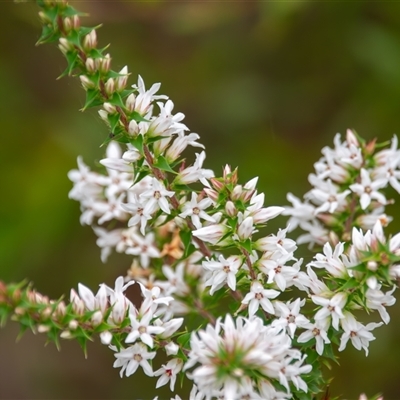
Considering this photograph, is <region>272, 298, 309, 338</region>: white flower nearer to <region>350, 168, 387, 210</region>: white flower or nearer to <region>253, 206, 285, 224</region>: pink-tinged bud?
<region>253, 206, 285, 224</region>: pink-tinged bud

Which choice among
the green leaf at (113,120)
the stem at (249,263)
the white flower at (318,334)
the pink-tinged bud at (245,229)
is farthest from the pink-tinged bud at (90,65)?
the white flower at (318,334)

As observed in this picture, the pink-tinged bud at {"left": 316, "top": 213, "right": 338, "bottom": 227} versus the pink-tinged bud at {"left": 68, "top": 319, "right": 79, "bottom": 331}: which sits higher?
the pink-tinged bud at {"left": 316, "top": 213, "right": 338, "bottom": 227}

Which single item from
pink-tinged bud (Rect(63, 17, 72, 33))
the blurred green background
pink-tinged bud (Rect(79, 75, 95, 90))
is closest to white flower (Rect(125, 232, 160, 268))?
pink-tinged bud (Rect(79, 75, 95, 90))

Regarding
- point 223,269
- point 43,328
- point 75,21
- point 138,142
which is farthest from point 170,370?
point 75,21

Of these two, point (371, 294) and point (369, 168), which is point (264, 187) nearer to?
point (369, 168)

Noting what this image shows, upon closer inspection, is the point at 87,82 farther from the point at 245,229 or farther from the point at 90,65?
the point at 245,229
